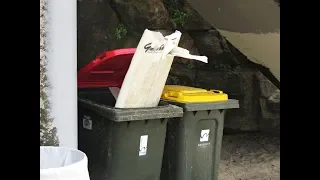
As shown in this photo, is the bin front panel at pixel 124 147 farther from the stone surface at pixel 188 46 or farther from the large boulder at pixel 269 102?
the large boulder at pixel 269 102

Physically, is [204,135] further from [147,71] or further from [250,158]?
[250,158]

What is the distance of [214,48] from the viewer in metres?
7.90

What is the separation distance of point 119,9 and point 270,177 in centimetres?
314

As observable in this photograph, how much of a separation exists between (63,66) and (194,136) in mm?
1452

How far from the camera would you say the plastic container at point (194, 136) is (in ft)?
14.6

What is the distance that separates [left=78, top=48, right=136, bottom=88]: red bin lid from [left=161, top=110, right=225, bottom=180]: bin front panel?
2.39 feet

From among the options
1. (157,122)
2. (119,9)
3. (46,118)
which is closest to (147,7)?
(119,9)

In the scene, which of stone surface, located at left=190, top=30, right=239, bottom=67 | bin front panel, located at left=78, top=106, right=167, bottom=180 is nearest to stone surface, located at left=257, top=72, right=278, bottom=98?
stone surface, located at left=190, top=30, right=239, bottom=67

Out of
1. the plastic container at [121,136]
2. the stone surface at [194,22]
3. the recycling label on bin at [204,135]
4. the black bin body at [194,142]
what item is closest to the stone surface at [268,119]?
the stone surface at [194,22]

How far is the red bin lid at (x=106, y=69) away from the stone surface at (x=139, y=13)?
235 cm

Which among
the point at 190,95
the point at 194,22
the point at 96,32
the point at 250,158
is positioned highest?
the point at 194,22

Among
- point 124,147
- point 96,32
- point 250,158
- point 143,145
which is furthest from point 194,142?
point 96,32

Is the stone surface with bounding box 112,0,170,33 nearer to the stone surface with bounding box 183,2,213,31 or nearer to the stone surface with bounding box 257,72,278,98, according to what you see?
the stone surface with bounding box 183,2,213,31

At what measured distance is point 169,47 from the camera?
417cm
